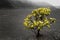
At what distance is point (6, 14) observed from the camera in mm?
5133

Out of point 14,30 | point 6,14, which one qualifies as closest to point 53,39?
point 14,30

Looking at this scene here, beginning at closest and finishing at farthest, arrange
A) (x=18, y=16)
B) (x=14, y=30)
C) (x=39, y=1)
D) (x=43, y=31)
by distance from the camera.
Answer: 1. (x=43, y=31)
2. (x=14, y=30)
3. (x=18, y=16)
4. (x=39, y=1)

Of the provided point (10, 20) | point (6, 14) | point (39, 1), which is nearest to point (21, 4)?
point (39, 1)

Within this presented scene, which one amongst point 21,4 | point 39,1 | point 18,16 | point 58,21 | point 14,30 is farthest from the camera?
point 39,1

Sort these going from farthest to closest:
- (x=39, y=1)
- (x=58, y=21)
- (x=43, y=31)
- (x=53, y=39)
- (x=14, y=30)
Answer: (x=39, y=1) → (x=58, y=21) → (x=14, y=30) → (x=43, y=31) → (x=53, y=39)

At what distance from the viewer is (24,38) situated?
11.3ft

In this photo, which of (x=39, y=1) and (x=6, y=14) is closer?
(x=6, y=14)

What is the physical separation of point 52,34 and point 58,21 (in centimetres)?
111

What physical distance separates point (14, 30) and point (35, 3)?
2937 mm

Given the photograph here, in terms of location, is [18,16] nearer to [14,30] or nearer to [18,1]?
[14,30]

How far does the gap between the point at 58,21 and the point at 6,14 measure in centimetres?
134

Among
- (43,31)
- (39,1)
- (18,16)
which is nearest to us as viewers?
(43,31)

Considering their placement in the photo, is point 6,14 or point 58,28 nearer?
point 58,28

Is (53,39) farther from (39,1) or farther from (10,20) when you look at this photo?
(39,1)
